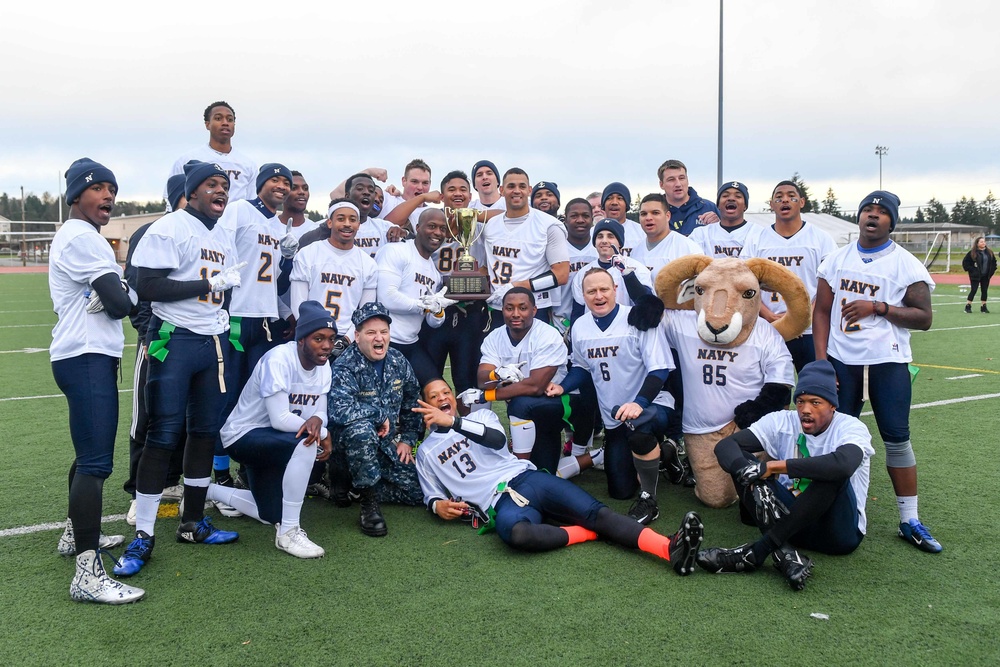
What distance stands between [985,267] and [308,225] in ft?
54.9

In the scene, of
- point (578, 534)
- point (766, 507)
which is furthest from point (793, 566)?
point (578, 534)

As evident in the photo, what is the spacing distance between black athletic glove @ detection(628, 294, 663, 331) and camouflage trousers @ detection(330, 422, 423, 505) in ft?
6.07

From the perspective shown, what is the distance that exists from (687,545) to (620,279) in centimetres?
280

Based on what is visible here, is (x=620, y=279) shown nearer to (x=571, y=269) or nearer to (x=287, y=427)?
(x=571, y=269)

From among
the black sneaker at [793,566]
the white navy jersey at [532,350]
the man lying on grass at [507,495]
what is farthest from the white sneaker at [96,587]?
the black sneaker at [793,566]

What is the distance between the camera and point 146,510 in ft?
13.8

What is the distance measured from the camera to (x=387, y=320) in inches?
199

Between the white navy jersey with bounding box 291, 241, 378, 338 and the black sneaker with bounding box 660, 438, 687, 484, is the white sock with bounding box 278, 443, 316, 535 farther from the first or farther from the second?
the black sneaker with bounding box 660, 438, 687, 484

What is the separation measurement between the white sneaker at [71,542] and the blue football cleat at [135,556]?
0.19 m

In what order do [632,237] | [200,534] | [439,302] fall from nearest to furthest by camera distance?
[200,534], [439,302], [632,237]

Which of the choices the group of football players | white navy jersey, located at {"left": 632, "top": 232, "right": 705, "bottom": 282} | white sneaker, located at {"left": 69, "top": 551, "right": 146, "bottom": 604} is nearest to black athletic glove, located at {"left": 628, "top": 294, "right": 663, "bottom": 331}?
the group of football players

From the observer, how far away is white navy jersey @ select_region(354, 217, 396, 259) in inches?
268

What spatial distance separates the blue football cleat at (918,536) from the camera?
428 cm

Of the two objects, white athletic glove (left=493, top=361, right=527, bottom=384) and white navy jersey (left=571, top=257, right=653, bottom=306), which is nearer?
white athletic glove (left=493, top=361, right=527, bottom=384)
